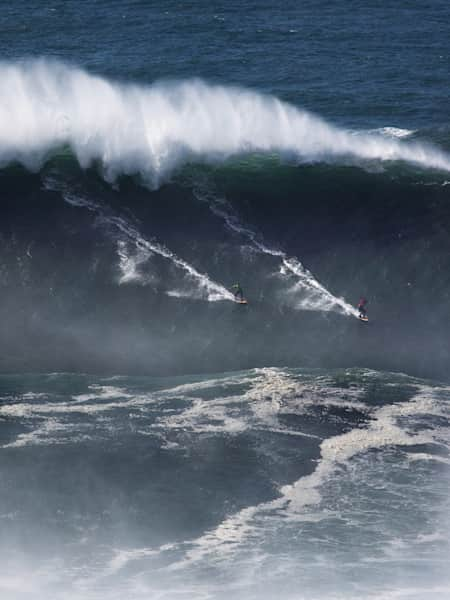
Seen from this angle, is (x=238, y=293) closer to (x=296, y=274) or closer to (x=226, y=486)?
(x=296, y=274)

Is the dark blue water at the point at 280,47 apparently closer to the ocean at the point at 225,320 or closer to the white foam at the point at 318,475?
the ocean at the point at 225,320

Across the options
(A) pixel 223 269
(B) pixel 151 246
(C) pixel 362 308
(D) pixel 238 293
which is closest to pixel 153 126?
(B) pixel 151 246

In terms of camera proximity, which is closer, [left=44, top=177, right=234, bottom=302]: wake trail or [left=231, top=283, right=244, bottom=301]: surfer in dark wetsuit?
[left=231, top=283, right=244, bottom=301]: surfer in dark wetsuit

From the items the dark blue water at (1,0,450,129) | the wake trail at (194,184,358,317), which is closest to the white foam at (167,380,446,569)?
the wake trail at (194,184,358,317)

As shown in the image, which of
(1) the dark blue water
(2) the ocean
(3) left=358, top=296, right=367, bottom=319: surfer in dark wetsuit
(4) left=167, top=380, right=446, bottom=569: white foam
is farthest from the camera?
(1) the dark blue water

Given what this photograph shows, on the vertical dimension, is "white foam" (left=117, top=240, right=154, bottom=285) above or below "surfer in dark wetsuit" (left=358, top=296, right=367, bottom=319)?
above

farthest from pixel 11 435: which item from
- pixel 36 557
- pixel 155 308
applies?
pixel 155 308

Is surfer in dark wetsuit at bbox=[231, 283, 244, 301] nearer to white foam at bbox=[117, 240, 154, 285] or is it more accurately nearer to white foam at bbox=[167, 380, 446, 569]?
white foam at bbox=[117, 240, 154, 285]
